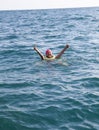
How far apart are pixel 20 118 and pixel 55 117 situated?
1.08m

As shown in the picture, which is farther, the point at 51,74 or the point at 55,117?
the point at 51,74

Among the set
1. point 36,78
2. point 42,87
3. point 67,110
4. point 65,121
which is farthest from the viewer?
point 36,78

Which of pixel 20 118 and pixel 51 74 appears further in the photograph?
pixel 51 74

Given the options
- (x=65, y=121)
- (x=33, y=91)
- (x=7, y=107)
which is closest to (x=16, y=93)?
(x=33, y=91)

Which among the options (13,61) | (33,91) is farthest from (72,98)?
(13,61)

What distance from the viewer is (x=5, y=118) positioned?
8.77 metres

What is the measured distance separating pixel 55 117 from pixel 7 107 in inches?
71.0

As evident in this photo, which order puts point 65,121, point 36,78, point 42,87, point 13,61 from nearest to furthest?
point 65,121 < point 42,87 < point 36,78 < point 13,61

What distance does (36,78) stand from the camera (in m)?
12.8

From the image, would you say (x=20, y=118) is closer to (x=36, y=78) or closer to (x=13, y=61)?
(x=36, y=78)

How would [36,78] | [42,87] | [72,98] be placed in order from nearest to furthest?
1. [72,98]
2. [42,87]
3. [36,78]

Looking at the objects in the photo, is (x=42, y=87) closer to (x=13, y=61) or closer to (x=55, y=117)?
(x=55, y=117)

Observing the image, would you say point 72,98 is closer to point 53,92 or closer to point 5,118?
point 53,92

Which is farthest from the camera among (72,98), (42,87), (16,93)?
(42,87)
